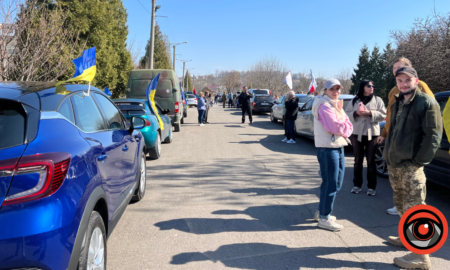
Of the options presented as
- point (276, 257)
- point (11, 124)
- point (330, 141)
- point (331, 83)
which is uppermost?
point (331, 83)

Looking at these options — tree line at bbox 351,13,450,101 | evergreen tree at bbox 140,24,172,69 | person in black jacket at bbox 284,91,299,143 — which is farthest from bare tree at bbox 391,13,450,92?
evergreen tree at bbox 140,24,172,69

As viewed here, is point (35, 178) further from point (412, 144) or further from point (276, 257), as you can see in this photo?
point (412, 144)

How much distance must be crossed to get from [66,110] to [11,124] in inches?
22.2

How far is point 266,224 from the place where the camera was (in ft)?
14.7

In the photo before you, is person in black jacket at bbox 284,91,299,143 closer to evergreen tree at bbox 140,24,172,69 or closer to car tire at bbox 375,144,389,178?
car tire at bbox 375,144,389,178

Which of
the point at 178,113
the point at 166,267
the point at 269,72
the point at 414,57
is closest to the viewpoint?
the point at 166,267

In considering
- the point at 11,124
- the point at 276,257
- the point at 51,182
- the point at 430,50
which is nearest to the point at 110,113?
the point at 11,124

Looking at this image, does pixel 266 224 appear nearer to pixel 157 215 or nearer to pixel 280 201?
pixel 280 201

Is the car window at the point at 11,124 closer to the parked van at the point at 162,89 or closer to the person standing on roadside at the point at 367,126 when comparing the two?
the person standing on roadside at the point at 367,126

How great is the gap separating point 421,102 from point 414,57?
18989 mm

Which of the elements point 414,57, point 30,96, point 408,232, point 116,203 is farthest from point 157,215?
point 414,57

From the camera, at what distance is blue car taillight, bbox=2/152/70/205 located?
201 cm

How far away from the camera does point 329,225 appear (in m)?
4.27

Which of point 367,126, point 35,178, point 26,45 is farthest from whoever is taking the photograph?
point 26,45
